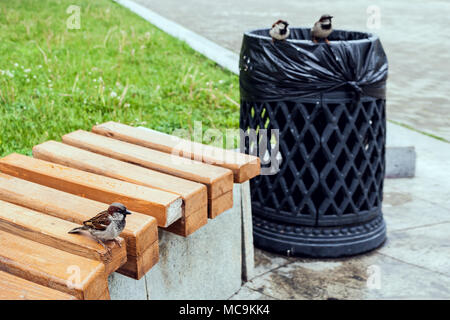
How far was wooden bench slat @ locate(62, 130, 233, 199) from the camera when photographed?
2.52 meters

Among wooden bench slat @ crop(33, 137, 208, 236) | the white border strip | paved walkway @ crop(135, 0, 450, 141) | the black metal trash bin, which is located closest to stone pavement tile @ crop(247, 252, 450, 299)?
the black metal trash bin

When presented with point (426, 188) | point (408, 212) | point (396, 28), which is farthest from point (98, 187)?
point (396, 28)

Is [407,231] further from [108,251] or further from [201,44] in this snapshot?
[201,44]

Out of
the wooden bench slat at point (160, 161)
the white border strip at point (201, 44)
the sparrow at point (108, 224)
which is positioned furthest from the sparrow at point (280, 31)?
the white border strip at point (201, 44)

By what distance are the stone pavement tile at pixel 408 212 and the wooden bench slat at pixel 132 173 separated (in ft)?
6.07

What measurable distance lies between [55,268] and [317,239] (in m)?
1.85

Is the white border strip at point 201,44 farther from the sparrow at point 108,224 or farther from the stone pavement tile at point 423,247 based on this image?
the sparrow at point 108,224

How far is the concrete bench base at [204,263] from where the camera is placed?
2.48 m

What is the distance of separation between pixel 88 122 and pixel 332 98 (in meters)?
2.43

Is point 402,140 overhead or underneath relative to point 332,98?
underneath
